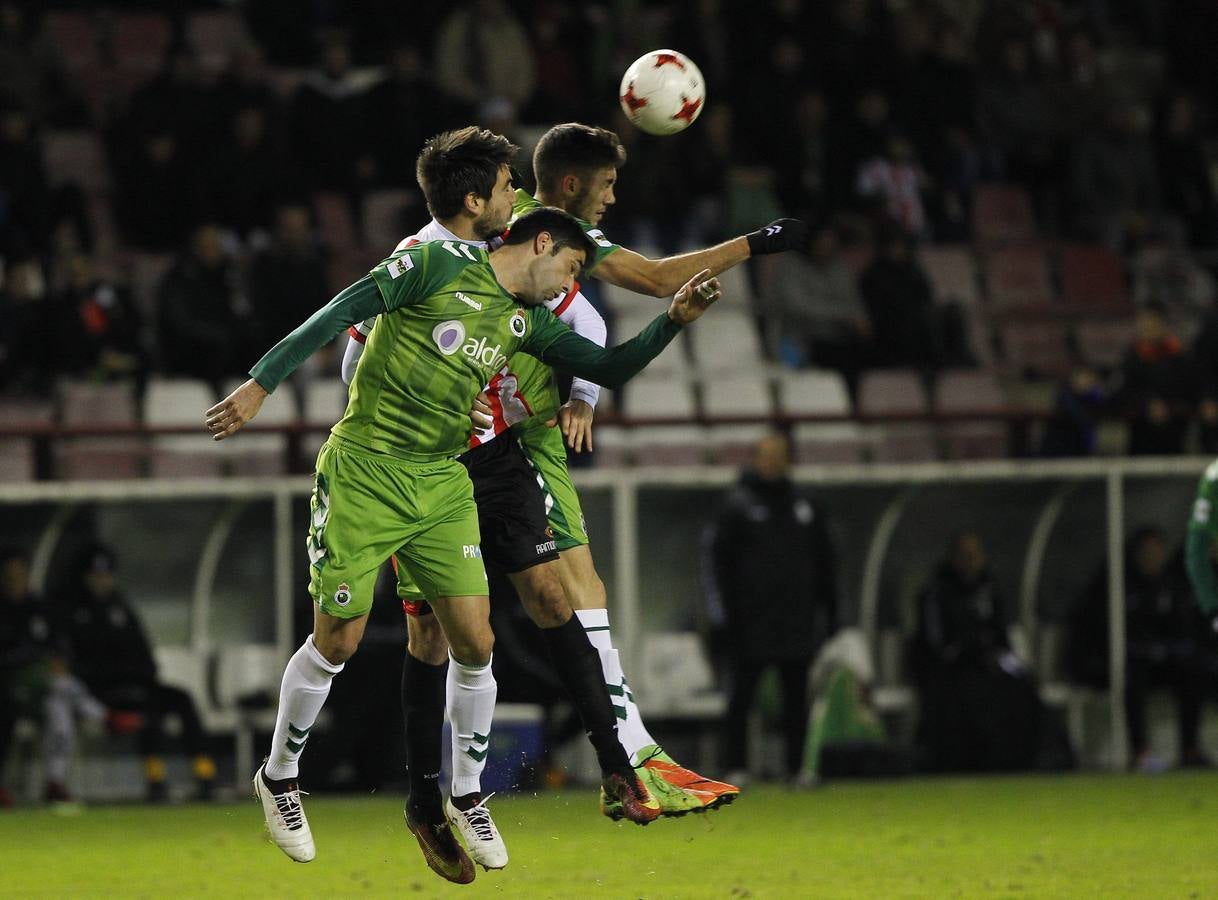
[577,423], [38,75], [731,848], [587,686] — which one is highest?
[38,75]

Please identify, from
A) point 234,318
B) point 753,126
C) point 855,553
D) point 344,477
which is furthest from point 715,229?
point 344,477

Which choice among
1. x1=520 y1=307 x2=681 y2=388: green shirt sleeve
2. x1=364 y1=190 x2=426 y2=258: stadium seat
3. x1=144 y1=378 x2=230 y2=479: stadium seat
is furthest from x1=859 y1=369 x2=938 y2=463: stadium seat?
x1=520 y1=307 x2=681 y2=388: green shirt sleeve

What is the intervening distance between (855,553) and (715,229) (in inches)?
104

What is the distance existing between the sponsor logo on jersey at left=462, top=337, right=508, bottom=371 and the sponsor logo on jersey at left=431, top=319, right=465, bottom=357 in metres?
0.02

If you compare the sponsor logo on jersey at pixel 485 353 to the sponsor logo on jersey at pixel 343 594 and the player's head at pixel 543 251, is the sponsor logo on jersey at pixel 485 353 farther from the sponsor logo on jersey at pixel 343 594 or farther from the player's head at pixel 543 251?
the sponsor logo on jersey at pixel 343 594

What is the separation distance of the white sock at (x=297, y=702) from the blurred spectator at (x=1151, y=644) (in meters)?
7.51

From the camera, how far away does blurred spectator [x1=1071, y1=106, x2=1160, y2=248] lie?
16516 mm

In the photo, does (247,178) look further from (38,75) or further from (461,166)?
(461,166)

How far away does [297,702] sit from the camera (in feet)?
22.7

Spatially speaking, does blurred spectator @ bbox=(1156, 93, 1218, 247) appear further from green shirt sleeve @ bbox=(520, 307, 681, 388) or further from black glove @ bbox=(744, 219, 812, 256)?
green shirt sleeve @ bbox=(520, 307, 681, 388)

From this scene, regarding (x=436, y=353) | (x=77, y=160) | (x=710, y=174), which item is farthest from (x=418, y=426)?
(x=710, y=174)

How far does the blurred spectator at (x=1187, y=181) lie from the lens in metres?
16.8

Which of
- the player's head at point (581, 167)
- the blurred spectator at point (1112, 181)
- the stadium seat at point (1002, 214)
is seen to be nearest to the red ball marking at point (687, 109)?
the player's head at point (581, 167)

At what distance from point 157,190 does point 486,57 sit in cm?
282
